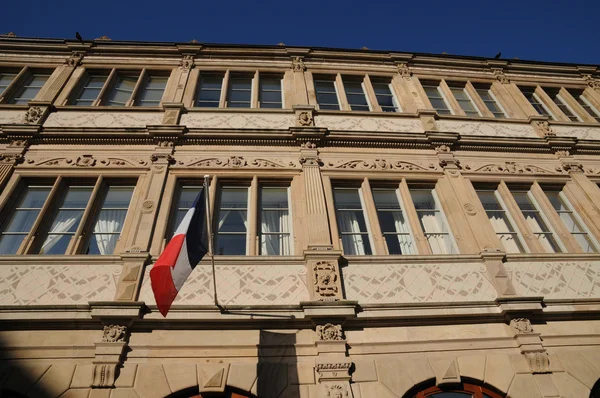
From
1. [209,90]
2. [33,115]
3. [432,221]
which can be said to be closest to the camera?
[432,221]

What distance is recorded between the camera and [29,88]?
35.9 ft

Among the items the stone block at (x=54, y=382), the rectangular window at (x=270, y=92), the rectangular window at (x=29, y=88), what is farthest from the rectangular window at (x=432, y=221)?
the rectangular window at (x=29, y=88)

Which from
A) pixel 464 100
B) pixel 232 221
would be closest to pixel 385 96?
pixel 464 100

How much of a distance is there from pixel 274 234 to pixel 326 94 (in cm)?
594

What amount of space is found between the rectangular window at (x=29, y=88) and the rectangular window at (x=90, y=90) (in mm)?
1281

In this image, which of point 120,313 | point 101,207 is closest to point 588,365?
point 120,313

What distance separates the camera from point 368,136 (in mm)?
9492

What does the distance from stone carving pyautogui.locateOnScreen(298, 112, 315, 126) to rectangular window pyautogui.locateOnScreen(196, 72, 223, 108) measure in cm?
271

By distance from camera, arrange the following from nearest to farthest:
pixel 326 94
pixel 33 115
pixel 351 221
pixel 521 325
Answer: pixel 521 325
pixel 351 221
pixel 33 115
pixel 326 94

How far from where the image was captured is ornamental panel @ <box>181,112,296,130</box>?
9734 mm

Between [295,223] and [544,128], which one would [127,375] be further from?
[544,128]

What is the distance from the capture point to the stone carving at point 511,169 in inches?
368

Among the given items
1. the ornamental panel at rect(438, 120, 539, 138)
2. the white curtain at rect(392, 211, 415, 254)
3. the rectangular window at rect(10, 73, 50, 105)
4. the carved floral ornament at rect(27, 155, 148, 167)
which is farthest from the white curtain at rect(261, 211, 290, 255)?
the rectangular window at rect(10, 73, 50, 105)

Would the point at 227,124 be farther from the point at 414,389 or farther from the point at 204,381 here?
the point at 414,389
